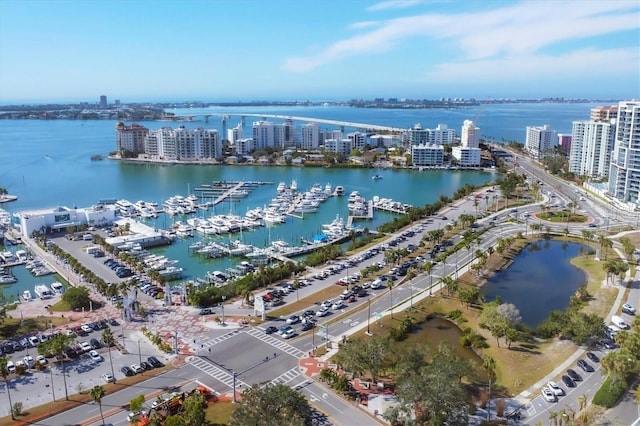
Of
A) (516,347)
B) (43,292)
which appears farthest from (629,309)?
(43,292)

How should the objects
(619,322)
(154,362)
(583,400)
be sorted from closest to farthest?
(583,400) → (154,362) → (619,322)

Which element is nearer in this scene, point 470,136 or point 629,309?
point 629,309

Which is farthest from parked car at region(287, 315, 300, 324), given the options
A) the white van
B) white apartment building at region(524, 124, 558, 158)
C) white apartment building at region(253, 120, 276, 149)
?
white apartment building at region(253, 120, 276, 149)

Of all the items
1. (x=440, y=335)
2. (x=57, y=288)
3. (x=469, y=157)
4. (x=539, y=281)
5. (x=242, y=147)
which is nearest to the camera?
(x=440, y=335)

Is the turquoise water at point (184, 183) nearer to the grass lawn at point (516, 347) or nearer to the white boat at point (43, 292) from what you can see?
the white boat at point (43, 292)

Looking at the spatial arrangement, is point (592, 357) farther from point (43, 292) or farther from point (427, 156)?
point (427, 156)

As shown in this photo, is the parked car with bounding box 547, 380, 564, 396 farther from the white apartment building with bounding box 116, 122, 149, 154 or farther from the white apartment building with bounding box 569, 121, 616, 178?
the white apartment building with bounding box 116, 122, 149, 154

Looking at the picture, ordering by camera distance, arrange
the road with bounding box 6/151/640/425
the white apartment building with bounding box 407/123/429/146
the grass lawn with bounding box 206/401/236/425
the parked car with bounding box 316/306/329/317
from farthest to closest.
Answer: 1. the white apartment building with bounding box 407/123/429/146
2. the parked car with bounding box 316/306/329/317
3. the road with bounding box 6/151/640/425
4. the grass lawn with bounding box 206/401/236/425

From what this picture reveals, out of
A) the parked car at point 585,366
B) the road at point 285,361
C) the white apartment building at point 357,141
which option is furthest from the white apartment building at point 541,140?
the parked car at point 585,366
